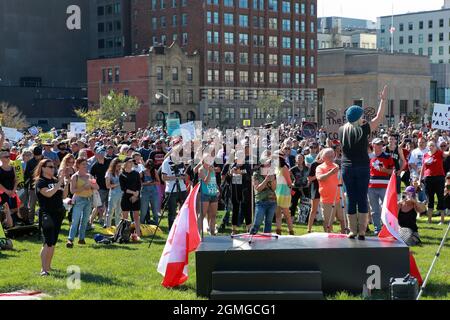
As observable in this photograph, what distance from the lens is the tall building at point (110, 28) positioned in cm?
10812

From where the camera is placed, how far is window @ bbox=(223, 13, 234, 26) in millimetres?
100469

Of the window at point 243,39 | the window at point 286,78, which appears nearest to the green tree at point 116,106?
the window at point 243,39

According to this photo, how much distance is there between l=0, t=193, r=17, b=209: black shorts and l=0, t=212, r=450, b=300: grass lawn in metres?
0.91

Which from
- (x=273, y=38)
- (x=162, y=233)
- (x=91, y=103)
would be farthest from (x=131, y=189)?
(x=273, y=38)

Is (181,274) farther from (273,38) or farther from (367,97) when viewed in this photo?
(367,97)

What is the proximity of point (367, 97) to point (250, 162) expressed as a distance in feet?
348

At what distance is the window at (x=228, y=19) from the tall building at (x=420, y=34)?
52499mm

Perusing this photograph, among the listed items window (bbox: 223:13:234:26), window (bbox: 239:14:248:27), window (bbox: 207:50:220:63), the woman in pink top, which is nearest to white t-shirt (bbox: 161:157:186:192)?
the woman in pink top

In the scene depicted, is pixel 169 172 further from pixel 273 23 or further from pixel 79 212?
pixel 273 23

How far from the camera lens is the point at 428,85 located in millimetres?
126938

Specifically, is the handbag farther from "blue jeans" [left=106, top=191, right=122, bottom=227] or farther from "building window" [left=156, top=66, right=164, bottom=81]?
"building window" [left=156, top=66, right=164, bottom=81]

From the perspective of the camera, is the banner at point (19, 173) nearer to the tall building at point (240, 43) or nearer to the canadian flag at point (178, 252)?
the canadian flag at point (178, 252)

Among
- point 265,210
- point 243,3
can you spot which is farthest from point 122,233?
point 243,3
